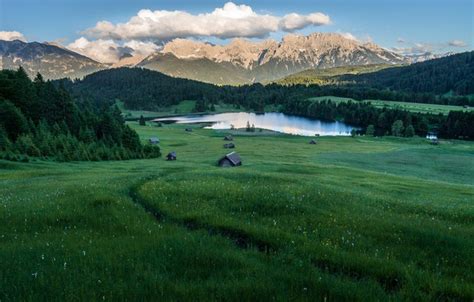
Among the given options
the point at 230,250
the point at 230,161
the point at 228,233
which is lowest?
the point at 230,161

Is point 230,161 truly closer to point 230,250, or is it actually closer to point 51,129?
point 51,129

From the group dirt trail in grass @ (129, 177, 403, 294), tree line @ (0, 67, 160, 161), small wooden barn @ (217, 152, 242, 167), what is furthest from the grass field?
small wooden barn @ (217, 152, 242, 167)

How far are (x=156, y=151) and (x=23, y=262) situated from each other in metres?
98.6

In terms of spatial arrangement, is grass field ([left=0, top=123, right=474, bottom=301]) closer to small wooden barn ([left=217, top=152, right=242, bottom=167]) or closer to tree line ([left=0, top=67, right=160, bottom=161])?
tree line ([left=0, top=67, right=160, bottom=161])

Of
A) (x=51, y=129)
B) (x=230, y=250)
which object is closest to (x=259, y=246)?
(x=230, y=250)

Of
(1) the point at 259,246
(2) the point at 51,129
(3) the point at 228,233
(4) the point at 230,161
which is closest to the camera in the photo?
(1) the point at 259,246

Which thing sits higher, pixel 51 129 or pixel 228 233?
pixel 51 129

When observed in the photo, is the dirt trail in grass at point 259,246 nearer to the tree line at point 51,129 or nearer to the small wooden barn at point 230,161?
the tree line at point 51,129

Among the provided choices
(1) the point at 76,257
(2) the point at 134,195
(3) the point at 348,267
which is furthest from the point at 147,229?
(2) the point at 134,195

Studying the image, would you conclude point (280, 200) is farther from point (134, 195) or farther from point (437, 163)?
point (437, 163)

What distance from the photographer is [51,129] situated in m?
89.8

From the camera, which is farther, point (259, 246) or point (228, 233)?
point (228, 233)

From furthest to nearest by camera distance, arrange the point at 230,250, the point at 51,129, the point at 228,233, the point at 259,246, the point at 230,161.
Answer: the point at 51,129 < the point at 230,161 < the point at 228,233 < the point at 259,246 < the point at 230,250

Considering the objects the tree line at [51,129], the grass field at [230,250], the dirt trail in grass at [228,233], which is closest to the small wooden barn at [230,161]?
the tree line at [51,129]
